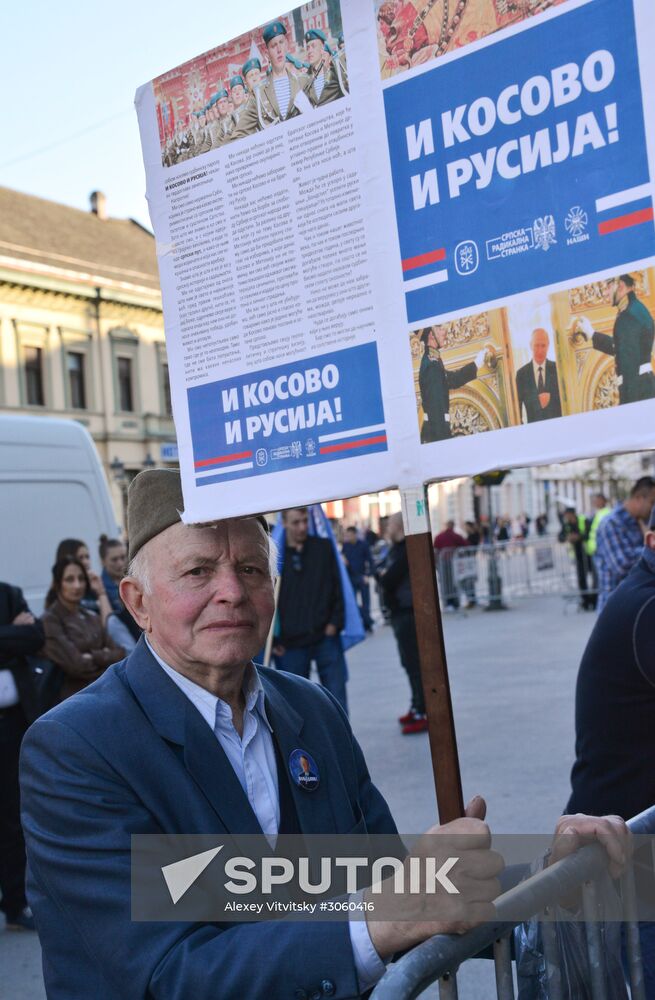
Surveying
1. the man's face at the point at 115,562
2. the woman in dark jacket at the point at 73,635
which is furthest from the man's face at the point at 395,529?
the woman in dark jacket at the point at 73,635

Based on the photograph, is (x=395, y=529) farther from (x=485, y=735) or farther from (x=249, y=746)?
(x=249, y=746)

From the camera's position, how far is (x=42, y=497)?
321 inches

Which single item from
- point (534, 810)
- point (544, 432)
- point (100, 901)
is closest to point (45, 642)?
point (534, 810)

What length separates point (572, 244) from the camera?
5.38 ft

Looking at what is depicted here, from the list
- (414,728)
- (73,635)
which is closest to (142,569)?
(73,635)

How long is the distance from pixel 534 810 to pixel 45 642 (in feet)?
9.02

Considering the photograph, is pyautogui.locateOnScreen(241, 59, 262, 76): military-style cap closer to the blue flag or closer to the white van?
the white van

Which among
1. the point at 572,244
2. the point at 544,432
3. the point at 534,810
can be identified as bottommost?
the point at 534,810

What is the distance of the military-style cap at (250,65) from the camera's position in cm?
197

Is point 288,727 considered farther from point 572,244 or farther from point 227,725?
point 572,244

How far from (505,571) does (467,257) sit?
19.9 meters

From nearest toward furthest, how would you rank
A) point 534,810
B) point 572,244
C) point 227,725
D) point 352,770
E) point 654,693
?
1. point 572,244
2. point 227,725
3. point 352,770
4. point 654,693
5. point 534,810

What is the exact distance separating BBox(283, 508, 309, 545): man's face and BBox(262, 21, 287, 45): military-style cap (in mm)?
6548

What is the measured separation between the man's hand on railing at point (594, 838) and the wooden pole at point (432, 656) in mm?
315
